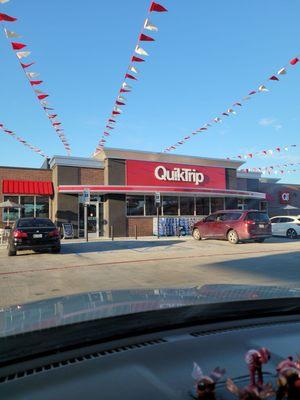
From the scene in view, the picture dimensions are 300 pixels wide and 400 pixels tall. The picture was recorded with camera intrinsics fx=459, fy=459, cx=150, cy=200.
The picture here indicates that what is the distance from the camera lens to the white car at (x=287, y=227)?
83.9ft

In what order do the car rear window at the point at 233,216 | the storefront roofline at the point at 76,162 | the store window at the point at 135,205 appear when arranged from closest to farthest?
the car rear window at the point at 233,216, the storefront roofline at the point at 76,162, the store window at the point at 135,205

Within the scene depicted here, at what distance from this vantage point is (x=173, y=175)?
30.7 m

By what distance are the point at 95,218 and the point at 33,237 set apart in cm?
1180

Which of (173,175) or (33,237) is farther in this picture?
(173,175)

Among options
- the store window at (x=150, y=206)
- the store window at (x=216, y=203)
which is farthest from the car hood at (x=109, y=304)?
the store window at (x=216, y=203)

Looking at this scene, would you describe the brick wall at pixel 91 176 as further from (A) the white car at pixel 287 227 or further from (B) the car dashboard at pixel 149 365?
(B) the car dashboard at pixel 149 365

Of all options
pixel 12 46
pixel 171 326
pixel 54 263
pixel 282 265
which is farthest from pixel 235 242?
pixel 171 326

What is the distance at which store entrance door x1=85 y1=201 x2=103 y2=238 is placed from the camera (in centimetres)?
2794

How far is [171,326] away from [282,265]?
1061 centimetres

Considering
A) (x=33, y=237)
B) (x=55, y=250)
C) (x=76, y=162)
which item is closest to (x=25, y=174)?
(x=76, y=162)

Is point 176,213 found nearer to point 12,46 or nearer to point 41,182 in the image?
point 41,182

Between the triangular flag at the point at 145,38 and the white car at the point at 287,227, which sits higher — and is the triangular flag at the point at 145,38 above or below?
above

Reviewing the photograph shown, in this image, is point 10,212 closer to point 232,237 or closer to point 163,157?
point 163,157

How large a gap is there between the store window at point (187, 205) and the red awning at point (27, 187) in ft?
28.0
